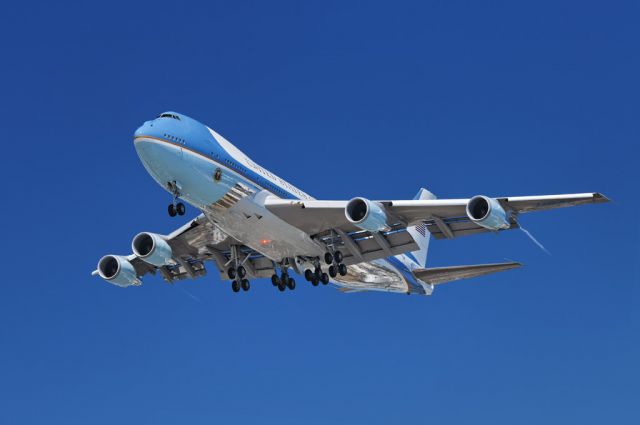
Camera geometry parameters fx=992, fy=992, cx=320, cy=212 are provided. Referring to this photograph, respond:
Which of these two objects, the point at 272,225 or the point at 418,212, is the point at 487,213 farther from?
the point at 272,225

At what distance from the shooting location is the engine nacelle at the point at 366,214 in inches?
1532

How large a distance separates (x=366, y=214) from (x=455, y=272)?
9.28 meters

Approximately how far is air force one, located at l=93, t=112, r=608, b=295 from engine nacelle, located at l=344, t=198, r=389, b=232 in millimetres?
40

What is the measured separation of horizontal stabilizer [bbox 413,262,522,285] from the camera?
141 ft

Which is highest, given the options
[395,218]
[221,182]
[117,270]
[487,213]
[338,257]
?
[395,218]

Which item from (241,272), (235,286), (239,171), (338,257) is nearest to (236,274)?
(241,272)

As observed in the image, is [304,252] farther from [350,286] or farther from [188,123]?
[188,123]

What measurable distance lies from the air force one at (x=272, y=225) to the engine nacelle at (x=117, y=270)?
0.15ft

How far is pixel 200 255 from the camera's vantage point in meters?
46.1

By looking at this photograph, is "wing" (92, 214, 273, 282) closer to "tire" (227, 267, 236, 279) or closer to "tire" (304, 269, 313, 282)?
"tire" (227, 267, 236, 279)

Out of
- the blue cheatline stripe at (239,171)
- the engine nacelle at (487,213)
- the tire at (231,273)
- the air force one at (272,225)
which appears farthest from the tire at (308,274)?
the engine nacelle at (487,213)

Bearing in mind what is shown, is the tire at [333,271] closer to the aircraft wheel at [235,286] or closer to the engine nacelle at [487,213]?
the aircraft wheel at [235,286]

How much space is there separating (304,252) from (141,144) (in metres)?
9.42

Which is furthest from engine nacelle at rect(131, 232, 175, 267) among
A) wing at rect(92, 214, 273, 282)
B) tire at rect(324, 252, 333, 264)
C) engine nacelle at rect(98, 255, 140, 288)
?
tire at rect(324, 252, 333, 264)
